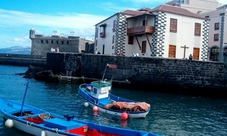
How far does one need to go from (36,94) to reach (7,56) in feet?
160

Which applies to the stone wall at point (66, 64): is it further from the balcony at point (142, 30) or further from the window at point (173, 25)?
the window at point (173, 25)

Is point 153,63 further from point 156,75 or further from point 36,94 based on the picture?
point 36,94

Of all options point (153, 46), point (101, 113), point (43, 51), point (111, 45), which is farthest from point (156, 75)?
point (43, 51)

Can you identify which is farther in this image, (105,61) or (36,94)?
(105,61)

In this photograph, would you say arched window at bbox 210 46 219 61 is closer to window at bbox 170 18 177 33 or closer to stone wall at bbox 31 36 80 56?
window at bbox 170 18 177 33

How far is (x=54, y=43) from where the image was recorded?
66.9 m

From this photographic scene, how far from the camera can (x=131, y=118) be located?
58.2ft

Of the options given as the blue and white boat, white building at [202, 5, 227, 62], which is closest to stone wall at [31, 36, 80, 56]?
white building at [202, 5, 227, 62]

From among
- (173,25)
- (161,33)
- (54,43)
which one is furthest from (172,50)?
(54,43)

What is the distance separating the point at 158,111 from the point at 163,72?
10.5m

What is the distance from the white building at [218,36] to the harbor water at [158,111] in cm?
2070

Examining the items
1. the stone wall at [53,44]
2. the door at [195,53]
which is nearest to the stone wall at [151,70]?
the door at [195,53]

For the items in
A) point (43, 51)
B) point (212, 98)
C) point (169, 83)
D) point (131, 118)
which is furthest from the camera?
point (43, 51)

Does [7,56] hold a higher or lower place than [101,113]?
higher
